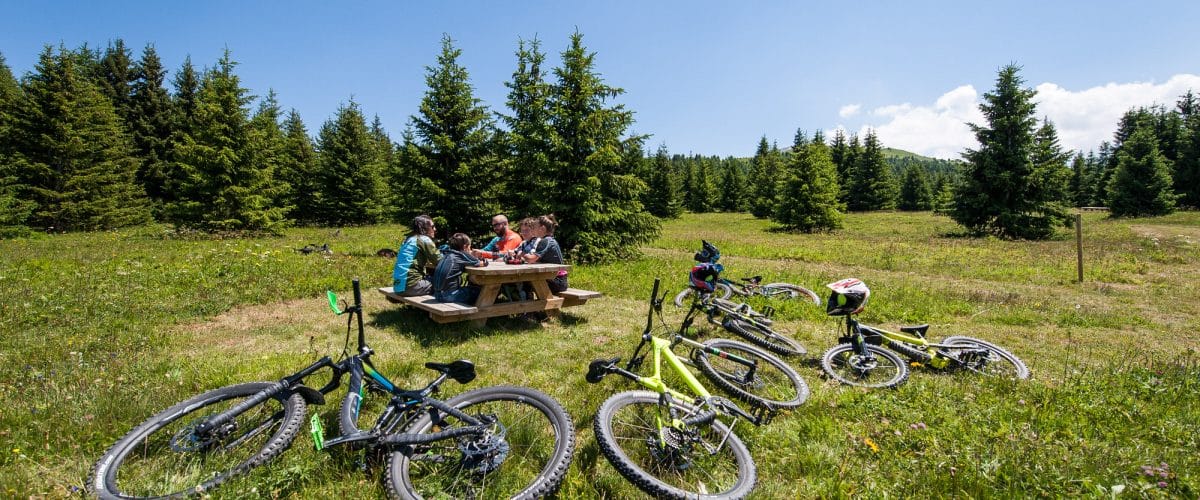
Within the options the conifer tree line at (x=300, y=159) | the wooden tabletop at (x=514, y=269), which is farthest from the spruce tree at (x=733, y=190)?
the wooden tabletop at (x=514, y=269)

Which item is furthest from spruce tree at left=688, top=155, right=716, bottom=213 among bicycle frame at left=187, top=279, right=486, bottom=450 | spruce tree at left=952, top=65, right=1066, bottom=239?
bicycle frame at left=187, top=279, right=486, bottom=450

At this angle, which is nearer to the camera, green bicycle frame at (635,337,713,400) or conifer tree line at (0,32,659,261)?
green bicycle frame at (635,337,713,400)

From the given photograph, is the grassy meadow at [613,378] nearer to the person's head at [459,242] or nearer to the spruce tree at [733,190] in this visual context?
the person's head at [459,242]

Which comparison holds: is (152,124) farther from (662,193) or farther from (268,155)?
(662,193)

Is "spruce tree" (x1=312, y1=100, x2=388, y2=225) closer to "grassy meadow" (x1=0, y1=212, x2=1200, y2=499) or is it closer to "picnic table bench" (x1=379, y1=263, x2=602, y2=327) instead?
"grassy meadow" (x1=0, y1=212, x2=1200, y2=499)

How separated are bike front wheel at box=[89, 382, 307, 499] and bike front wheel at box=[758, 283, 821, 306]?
8.05 m

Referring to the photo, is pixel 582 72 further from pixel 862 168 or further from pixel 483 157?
pixel 862 168

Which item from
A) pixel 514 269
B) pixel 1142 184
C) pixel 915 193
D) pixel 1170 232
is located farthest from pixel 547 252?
pixel 915 193

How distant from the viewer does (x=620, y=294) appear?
9.64m

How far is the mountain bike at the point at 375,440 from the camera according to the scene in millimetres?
2756

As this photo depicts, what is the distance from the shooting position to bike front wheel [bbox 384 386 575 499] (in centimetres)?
283

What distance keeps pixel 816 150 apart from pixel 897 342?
29952mm

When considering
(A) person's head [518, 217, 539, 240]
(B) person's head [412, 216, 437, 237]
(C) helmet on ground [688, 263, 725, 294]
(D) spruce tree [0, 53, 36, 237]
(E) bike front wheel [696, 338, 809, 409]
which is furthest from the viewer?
(D) spruce tree [0, 53, 36, 237]

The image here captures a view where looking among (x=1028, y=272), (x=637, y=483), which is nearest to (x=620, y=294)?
(x=637, y=483)
